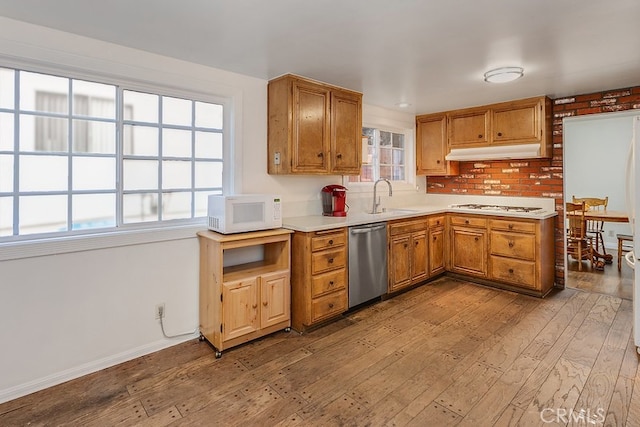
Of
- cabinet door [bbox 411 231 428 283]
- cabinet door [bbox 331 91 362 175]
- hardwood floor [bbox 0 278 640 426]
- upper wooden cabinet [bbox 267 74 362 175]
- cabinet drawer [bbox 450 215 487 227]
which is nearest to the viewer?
hardwood floor [bbox 0 278 640 426]

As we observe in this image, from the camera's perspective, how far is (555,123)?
4113mm

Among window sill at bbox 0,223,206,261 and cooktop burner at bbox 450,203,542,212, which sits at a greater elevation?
cooktop burner at bbox 450,203,542,212

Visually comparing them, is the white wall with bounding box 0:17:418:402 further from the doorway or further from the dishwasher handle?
the doorway

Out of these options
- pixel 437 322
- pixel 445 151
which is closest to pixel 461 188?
pixel 445 151

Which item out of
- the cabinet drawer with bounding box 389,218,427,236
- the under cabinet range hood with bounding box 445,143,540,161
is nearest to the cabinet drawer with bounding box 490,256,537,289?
the cabinet drawer with bounding box 389,218,427,236

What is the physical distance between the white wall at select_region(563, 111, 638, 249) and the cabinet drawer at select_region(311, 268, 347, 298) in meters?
5.00

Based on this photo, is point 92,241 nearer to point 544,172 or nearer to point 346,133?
point 346,133

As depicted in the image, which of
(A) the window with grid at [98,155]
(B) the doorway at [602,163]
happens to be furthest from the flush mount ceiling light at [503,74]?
(B) the doorway at [602,163]

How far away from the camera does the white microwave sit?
8.79 ft

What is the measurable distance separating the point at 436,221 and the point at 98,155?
3618 millimetres

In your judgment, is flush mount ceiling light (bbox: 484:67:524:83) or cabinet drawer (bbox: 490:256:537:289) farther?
cabinet drawer (bbox: 490:256:537:289)

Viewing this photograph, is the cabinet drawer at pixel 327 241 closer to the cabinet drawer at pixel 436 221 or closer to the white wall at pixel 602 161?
the cabinet drawer at pixel 436 221

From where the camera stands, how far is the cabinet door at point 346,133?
3.51 metres

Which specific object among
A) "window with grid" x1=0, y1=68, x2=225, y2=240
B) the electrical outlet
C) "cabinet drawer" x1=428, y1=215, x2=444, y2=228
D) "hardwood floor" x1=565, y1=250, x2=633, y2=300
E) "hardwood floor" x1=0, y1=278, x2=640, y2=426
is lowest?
"hardwood floor" x1=0, y1=278, x2=640, y2=426
